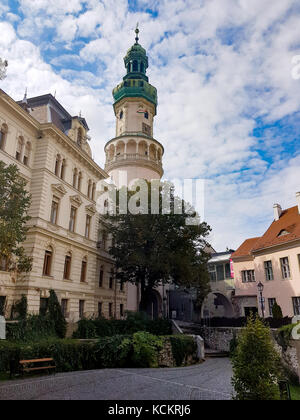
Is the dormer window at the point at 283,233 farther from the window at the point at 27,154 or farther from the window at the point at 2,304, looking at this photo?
the window at the point at 2,304

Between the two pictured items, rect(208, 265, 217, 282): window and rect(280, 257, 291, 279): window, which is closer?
rect(280, 257, 291, 279): window

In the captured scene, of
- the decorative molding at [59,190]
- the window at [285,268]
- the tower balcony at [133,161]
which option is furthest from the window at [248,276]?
the decorative molding at [59,190]

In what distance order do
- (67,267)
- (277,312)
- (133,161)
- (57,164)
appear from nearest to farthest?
(67,267)
(57,164)
(277,312)
(133,161)

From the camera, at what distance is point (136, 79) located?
48562 millimetres

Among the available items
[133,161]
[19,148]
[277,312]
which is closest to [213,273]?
[277,312]

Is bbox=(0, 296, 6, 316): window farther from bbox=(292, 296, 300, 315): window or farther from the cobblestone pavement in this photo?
bbox=(292, 296, 300, 315): window

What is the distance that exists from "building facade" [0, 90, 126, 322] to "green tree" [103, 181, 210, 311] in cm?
278

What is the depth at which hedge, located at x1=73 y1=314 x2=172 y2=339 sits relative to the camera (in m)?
21.7

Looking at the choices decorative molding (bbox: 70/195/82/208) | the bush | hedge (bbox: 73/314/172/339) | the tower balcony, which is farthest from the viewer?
the tower balcony

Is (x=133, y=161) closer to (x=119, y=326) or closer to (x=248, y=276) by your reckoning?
(x=248, y=276)

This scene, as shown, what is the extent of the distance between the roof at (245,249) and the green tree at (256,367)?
88.4 ft

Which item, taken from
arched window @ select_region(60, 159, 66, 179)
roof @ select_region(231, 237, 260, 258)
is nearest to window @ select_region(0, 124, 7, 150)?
arched window @ select_region(60, 159, 66, 179)

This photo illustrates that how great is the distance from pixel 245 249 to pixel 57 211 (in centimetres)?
2246

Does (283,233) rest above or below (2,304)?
above
